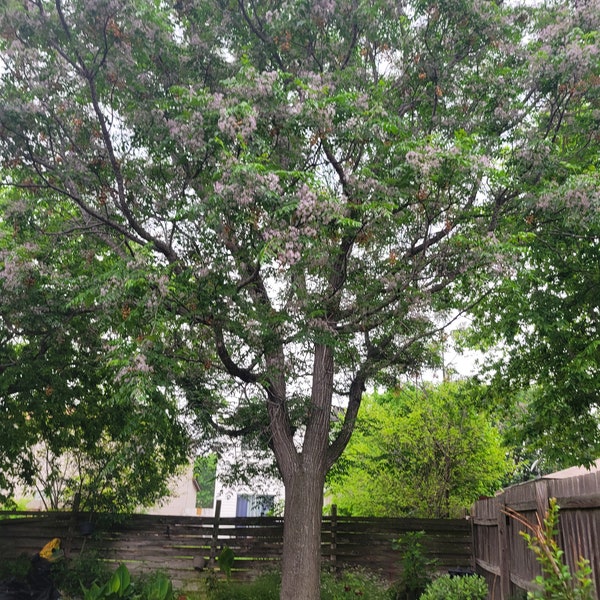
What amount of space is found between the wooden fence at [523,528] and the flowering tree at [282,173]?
7.41 feet

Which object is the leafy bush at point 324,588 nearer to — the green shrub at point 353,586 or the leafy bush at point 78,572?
the green shrub at point 353,586

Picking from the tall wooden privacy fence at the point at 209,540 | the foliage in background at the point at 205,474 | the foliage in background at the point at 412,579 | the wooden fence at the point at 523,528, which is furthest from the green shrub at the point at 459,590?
the tall wooden privacy fence at the point at 209,540

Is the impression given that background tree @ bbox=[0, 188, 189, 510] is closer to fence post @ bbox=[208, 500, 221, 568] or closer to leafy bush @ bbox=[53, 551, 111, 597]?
leafy bush @ bbox=[53, 551, 111, 597]

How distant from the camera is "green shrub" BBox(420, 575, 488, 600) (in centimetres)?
608

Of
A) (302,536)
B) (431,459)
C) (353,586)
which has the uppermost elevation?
(431,459)

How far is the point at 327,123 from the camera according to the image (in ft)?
21.3

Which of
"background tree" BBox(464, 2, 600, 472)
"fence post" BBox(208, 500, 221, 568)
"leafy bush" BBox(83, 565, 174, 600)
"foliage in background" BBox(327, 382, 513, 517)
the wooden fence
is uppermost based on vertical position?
"background tree" BBox(464, 2, 600, 472)

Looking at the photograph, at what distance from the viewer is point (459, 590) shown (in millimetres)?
6152

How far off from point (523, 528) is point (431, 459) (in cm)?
622

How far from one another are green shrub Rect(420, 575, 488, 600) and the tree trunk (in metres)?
1.65

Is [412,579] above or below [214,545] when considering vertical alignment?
below

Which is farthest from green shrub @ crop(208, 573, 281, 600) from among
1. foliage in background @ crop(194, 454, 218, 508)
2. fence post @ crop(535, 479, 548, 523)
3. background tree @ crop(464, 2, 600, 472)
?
fence post @ crop(535, 479, 548, 523)

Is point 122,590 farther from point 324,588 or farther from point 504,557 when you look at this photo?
point 504,557

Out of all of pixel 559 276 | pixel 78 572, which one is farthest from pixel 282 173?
pixel 78 572
